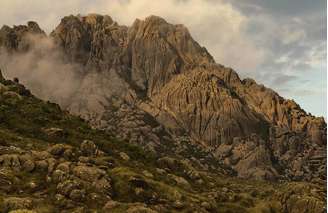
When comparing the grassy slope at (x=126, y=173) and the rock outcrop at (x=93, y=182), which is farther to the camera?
the grassy slope at (x=126, y=173)

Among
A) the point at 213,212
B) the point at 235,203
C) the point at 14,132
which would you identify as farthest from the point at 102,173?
the point at 14,132

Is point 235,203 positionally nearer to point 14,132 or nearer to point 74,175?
point 74,175

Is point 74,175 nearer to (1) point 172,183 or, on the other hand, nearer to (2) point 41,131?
(1) point 172,183

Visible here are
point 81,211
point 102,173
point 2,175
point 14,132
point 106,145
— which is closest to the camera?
point 81,211

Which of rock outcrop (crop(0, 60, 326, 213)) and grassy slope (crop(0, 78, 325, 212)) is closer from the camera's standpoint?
rock outcrop (crop(0, 60, 326, 213))

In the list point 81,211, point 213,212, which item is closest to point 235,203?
point 213,212

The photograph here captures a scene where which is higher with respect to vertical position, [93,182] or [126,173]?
[126,173]

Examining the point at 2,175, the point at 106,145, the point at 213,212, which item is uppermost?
the point at 106,145

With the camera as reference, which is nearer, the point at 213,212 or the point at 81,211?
the point at 81,211

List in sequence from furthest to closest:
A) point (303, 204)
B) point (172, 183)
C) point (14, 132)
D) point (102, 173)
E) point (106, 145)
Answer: point (106, 145), point (14, 132), point (172, 183), point (303, 204), point (102, 173)

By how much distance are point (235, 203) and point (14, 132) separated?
66.9 meters

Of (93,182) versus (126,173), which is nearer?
(93,182)

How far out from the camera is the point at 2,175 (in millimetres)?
98438

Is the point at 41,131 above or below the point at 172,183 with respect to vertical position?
above
